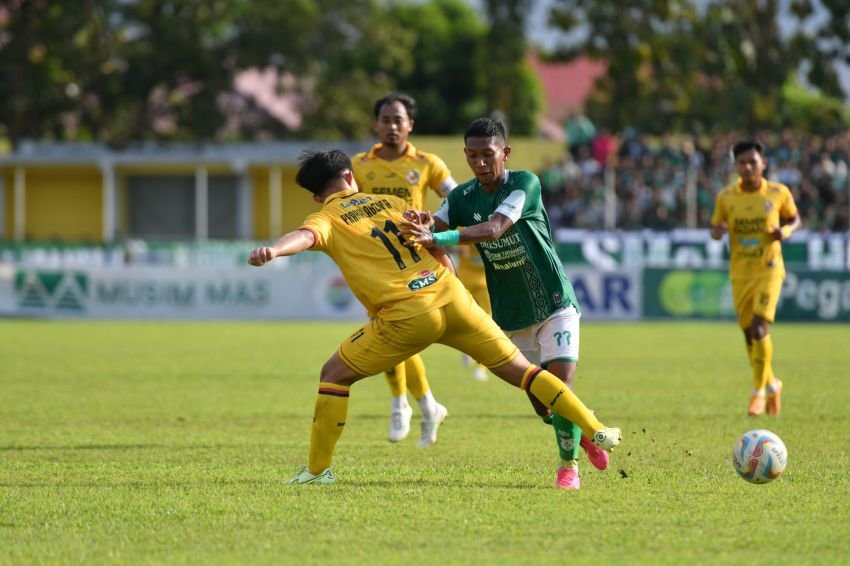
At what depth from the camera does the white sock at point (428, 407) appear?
1008 cm

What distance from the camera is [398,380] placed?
10438 mm

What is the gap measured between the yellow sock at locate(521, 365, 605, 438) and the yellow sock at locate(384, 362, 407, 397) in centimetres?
277

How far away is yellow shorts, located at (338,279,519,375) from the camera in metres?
7.66

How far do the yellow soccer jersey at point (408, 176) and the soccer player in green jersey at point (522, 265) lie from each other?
8.30 ft

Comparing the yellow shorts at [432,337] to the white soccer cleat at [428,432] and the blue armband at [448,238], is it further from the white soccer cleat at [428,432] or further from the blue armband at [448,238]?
the white soccer cleat at [428,432]

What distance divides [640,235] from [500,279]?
2231 centimetres

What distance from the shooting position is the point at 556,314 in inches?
323

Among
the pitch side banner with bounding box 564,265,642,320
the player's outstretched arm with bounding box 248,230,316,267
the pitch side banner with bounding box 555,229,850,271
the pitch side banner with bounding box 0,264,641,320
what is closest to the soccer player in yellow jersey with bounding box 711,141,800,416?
the player's outstretched arm with bounding box 248,230,316,267

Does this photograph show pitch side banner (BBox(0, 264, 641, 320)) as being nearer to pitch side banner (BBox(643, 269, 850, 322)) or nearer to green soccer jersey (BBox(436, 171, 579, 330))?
→ pitch side banner (BBox(643, 269, 850, 322))

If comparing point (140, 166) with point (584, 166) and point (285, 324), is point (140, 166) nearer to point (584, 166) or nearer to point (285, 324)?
point (584, 166)

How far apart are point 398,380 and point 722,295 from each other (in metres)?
16.4

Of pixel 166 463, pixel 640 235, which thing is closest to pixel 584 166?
pixel 640 235

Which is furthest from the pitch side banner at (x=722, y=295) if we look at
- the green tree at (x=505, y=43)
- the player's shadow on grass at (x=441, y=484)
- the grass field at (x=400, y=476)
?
the green tree at (x=505, y=43)

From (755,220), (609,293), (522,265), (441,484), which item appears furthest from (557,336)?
(609,293)
